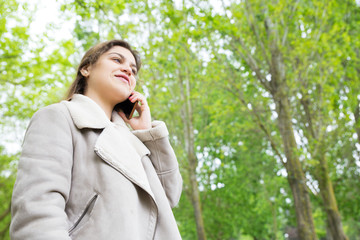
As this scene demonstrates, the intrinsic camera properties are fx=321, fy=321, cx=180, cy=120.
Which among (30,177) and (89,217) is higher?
(30,177)

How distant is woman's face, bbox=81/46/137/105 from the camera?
1.98m

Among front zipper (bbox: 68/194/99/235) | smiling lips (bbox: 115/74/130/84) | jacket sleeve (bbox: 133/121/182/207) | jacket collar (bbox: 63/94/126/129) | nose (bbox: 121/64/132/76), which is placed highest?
nose (bbox: 121/64/132/76)

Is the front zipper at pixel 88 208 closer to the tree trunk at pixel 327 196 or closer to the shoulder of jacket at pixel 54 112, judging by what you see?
the shoulder of jacket at pixel 54 112

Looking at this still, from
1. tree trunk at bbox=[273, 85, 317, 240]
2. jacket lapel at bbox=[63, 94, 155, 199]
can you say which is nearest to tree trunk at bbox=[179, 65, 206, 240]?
tree trunk at bbox=[273, 85, 317, 240]

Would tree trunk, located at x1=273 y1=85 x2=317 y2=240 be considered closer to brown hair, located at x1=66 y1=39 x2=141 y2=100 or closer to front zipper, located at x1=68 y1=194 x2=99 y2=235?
brown hair, located at x1=66 y1=39 x2=141 y2=100

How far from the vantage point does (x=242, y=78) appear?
36.6ft

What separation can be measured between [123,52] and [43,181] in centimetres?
111

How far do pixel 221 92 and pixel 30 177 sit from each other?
1219 centimetres

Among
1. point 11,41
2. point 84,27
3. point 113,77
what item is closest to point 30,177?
point 113,77

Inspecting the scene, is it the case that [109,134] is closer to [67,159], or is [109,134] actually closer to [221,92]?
[67,159]

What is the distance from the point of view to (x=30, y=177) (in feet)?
4.41

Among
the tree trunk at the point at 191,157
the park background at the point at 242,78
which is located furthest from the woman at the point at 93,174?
the tree trunk at the point at 191,157

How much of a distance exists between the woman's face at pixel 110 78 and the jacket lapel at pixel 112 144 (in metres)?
0.15

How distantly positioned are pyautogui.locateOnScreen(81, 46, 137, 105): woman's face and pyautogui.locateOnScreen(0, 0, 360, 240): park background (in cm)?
378
